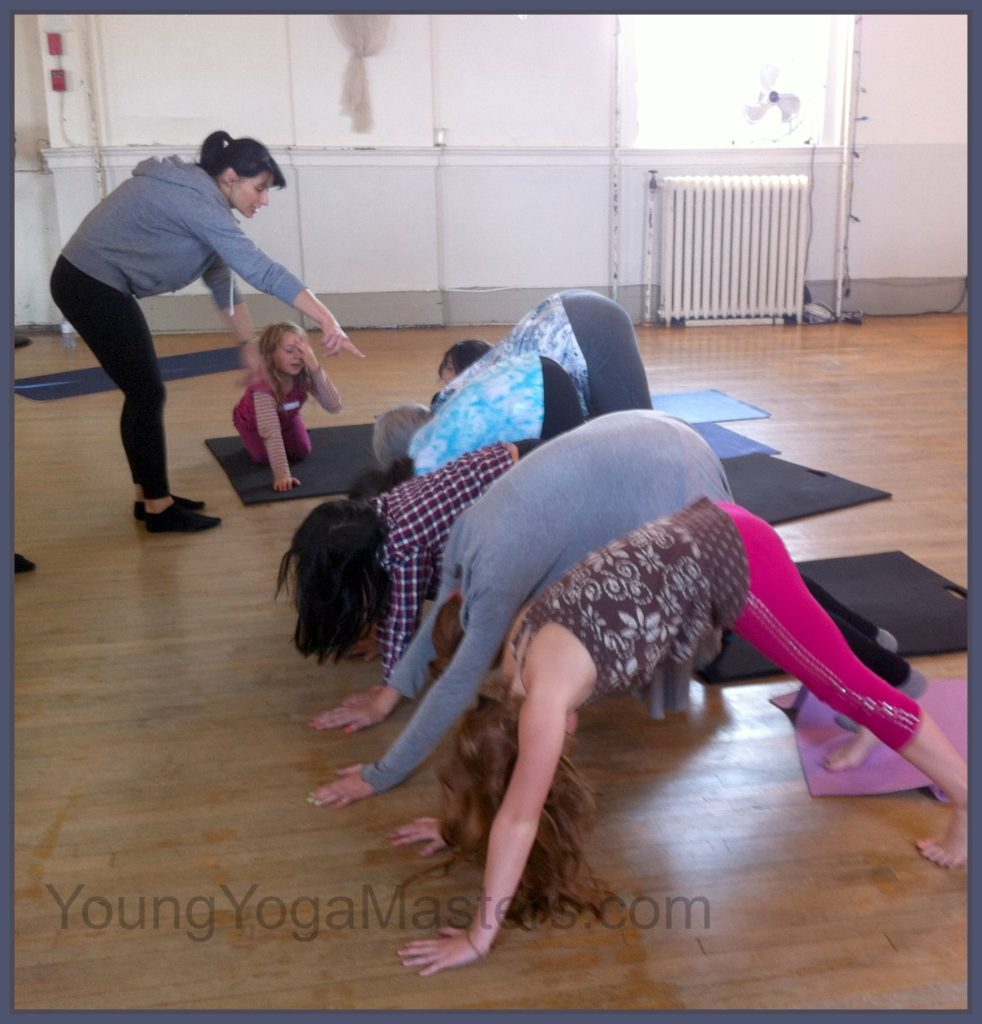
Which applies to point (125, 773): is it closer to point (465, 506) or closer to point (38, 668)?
point (38, 668)

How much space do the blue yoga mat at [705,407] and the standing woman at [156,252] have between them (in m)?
2.02

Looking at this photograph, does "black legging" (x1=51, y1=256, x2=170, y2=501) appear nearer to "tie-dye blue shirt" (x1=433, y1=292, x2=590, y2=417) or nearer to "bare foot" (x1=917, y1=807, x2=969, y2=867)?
"tie-dye blue shirt" (x1=433, y1=292, x2=590, y2=417)

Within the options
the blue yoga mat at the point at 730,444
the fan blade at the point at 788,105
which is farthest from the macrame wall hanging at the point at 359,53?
the blue yoga mat at the point at 730,444

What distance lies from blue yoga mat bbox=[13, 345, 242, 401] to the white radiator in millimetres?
2946

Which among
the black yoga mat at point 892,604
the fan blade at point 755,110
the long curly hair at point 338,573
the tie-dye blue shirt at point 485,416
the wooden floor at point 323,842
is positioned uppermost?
the fan blade at point 755,110

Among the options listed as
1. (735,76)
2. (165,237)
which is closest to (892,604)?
(165,237)

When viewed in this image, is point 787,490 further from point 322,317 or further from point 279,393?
point 279,393

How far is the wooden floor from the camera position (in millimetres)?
1524

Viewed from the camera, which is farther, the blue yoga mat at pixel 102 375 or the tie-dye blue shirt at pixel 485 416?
the blue yoga mat at pixel 102 375

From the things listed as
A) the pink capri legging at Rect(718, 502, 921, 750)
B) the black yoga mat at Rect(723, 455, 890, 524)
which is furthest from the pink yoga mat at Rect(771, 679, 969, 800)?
the black yoga mat at Rect(723, 455, 890, 524)

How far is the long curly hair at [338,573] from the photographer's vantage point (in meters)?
1.96

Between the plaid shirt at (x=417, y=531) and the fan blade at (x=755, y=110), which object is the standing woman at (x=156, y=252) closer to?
the plaid shirt at (x=417, y=531)

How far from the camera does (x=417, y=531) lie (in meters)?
2.06

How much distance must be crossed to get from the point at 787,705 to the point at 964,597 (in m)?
0.77
